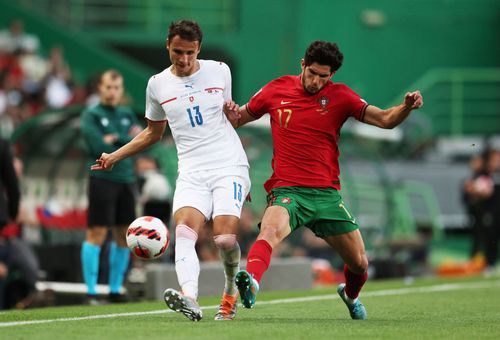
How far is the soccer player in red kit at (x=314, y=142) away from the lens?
391 inches

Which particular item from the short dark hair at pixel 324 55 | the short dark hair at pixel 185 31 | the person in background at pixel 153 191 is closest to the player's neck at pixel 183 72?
the short dark hair at pixel 185 31

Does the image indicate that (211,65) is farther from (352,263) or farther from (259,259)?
(352,263)

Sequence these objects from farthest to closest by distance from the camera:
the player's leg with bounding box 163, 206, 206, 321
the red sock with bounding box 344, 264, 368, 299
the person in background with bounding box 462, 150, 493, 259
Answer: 1. the person in background with bounding box 462, 150, 493, 259
2. the red sock with bounding box 344, 264, 368, 299
3. the player's leg with bounding box 163, 206, 206, 321

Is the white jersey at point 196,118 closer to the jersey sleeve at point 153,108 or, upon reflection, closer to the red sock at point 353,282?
the jersey sleeve at point 153,108

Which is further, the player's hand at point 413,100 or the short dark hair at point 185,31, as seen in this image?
the short dark hair at point 185,31

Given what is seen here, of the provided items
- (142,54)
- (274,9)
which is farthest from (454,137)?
(142,54)

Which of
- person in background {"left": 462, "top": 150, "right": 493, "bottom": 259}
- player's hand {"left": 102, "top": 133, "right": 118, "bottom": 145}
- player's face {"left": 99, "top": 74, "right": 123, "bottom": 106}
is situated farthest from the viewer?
person in background {"left": 462, "top": 150, "right": 493, "bottom": 259}

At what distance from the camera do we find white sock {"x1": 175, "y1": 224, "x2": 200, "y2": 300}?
955cm

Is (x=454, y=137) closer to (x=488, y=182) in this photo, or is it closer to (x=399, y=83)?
(x=399, y=83)

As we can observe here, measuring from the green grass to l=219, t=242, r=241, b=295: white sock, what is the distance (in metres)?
0.26

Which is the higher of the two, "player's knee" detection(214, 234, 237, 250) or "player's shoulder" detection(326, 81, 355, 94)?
"player's shoulder" detection(326, 81, 355, 94)

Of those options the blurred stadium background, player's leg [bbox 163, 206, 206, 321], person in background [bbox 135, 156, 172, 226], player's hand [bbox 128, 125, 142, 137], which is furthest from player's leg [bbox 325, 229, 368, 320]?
the blurred stadium background

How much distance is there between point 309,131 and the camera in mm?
10148

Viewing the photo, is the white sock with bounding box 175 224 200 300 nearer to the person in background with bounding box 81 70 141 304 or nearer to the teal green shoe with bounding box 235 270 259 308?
the teal green shoe with bounding box 235 270 259 308
